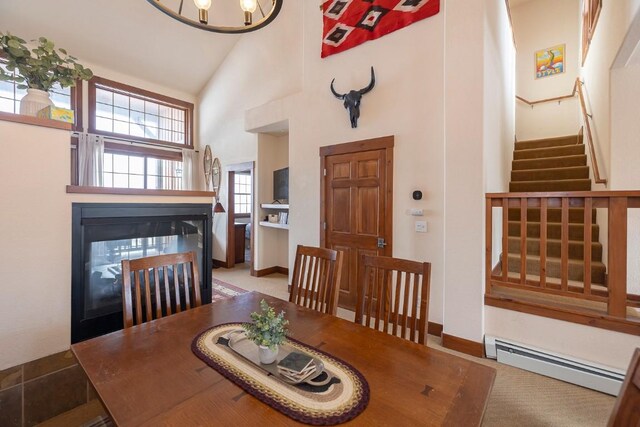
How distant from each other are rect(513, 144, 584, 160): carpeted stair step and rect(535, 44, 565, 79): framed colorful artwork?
189 centimetres

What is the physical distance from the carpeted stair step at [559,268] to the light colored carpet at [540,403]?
1.46m

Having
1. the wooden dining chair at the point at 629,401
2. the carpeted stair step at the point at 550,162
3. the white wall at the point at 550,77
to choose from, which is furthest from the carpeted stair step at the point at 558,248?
the white wall at the point at 550,77

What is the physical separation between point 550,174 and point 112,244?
5607 millimetres

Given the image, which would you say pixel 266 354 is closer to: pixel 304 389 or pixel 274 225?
pixel 304 389

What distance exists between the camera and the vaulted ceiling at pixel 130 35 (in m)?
4.41

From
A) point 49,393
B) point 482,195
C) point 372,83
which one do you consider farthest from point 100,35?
point 482,195

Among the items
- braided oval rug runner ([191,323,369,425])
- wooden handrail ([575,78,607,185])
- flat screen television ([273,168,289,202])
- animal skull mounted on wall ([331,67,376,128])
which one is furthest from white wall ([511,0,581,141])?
braided oval rug runner ([191,323,369,425])

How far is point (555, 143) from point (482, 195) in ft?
12.7

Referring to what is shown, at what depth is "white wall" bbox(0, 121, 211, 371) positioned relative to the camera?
5.39 feet

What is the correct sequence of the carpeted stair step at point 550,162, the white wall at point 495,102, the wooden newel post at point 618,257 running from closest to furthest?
the wooden newel post at point 618,257
the white wall at point 495,102
the carpeted stair step at point 550,162

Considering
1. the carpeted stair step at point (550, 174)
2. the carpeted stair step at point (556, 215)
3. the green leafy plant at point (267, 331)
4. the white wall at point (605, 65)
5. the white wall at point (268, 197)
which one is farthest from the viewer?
the white wall at point (268, 197)

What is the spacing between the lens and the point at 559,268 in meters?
3.31

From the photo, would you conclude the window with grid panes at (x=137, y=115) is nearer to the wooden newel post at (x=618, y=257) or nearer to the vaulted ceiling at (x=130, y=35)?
the vaulted ceiling at (x=130, y=35)

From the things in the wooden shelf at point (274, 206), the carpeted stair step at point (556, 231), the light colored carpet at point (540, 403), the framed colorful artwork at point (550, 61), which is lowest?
the light colored carpet at point (540, 403)
